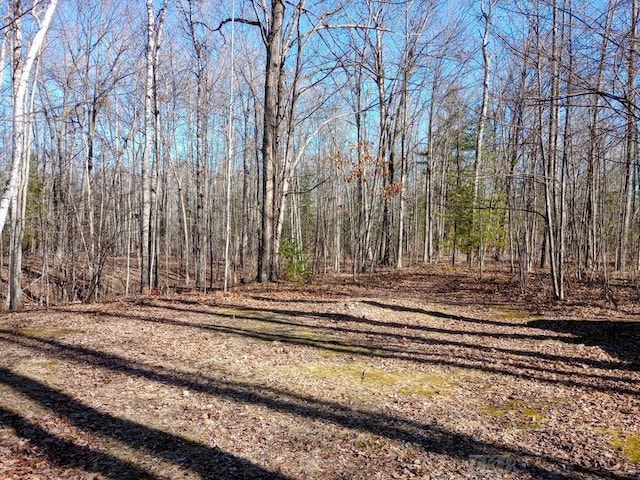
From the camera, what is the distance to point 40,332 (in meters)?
6.45

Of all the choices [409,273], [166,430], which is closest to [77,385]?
[166,430]

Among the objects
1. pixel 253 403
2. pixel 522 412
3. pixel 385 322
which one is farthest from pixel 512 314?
pixel 253 403

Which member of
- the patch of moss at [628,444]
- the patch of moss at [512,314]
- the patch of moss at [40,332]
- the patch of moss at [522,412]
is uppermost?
the patch of moss at [40,332]

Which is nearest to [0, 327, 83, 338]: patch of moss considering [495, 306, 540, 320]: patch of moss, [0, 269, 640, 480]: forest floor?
[0, 269, 640, 480]: forest floor

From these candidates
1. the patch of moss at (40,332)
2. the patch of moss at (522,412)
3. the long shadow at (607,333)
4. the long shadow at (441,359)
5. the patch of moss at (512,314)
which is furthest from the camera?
the patch of moss at (512,314)

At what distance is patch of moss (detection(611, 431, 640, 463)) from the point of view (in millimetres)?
3669

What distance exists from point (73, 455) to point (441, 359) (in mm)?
4688

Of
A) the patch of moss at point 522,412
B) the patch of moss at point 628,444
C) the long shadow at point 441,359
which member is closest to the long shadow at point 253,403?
the patch of moss at point 628,444

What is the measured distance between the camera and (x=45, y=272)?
12609 millimetres

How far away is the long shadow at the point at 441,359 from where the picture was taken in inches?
220

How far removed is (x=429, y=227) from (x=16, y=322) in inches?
821

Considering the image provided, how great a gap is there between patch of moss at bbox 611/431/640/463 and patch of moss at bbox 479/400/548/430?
59cm

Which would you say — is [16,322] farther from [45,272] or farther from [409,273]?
[409,273]

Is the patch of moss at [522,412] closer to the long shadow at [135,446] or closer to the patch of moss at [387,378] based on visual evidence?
the patch of moss at [387,378]
